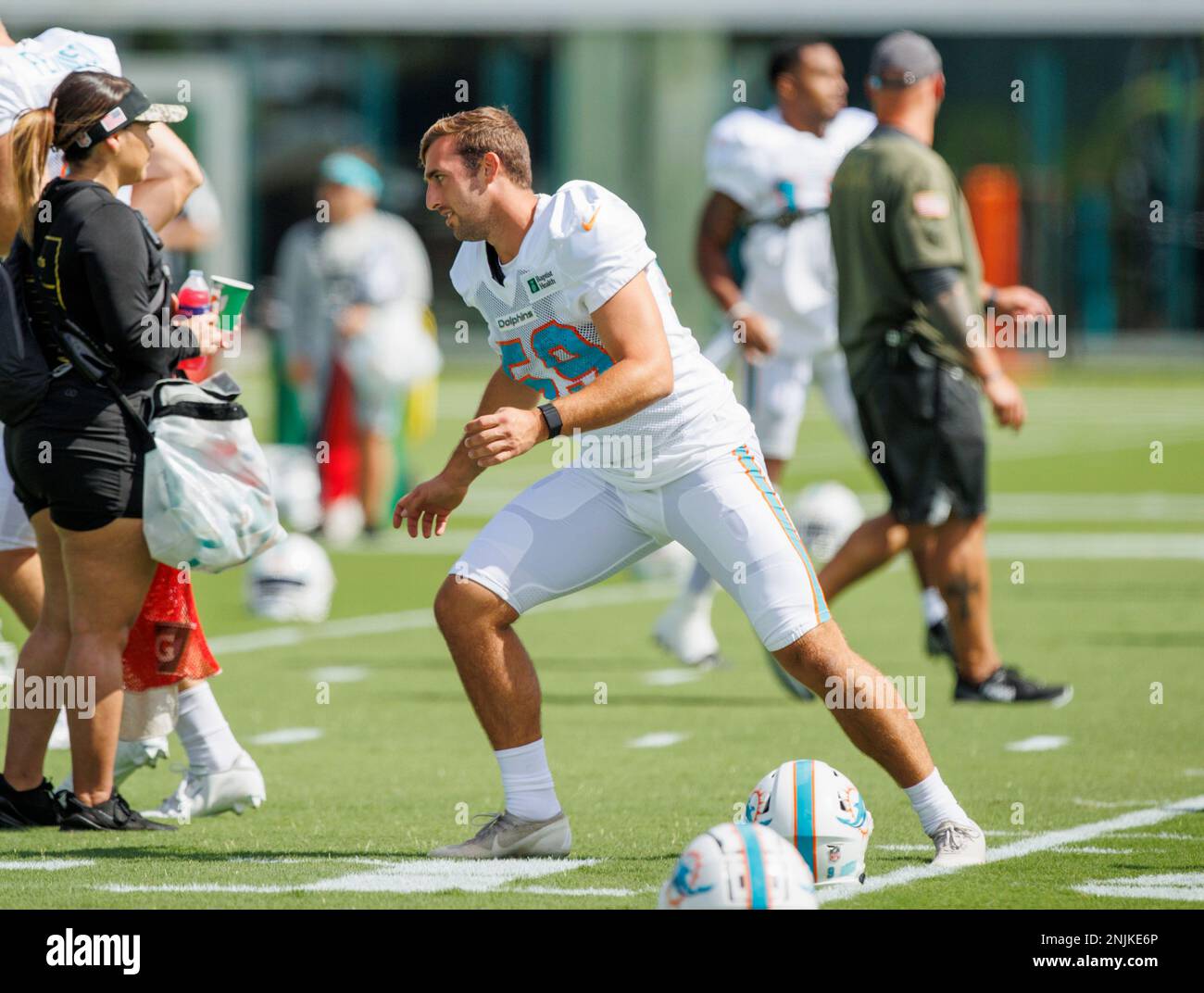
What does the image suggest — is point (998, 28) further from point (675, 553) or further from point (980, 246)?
point (675, 553)

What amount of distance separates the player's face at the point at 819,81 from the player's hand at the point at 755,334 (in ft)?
4.05

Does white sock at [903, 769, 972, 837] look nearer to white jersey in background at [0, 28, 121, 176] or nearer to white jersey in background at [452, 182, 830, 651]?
white jersey in background at [452, 182, 830, 651]

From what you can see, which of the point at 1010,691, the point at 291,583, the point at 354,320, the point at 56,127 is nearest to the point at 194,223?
the point at 56,127

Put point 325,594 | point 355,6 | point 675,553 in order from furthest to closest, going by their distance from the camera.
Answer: point 355,6 < point 675,553 < point 325,594

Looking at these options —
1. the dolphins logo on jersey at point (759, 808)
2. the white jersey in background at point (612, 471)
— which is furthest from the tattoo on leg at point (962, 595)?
the dolphins logo on jersey at point (759, 808)

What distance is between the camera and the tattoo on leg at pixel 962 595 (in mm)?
9547

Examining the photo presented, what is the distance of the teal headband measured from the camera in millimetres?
16906

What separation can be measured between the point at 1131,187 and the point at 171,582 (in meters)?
42.2

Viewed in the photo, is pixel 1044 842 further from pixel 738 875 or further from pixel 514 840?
pixel 738 875

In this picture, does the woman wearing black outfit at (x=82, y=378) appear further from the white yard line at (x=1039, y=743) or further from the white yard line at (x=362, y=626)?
the white yard line at (x=362, y=626)

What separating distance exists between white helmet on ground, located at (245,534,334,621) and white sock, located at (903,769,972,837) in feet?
22.3

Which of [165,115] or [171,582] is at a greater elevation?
[165,115]

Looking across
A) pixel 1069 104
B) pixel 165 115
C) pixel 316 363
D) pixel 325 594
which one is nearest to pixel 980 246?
pixel 1069 104
